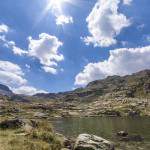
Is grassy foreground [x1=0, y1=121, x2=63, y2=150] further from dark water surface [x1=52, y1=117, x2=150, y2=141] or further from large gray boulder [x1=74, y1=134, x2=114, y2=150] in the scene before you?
dark water surface [x1=52, y1=117, x2=150, y2=141]

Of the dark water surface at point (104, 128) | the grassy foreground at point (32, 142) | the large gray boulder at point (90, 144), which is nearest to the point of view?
the grassy foreground at point (32, 142)

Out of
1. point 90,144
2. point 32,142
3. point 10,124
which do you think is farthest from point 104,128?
point 32,142

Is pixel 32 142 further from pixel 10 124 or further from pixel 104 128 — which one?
pixel 104 128

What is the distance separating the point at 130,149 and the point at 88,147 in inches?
792

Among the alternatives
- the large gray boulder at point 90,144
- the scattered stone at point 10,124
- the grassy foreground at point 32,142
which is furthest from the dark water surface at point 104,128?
the grassy foreground at point 32,142

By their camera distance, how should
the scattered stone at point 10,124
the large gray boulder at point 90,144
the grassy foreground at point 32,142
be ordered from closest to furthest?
the grassy foreground at point 32,142, the large gray boulder at point 90,144, the scattered stone at point 10,124

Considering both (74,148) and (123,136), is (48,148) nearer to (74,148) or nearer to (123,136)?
(74,148)

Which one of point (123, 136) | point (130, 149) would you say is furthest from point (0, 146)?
point (123, 136)

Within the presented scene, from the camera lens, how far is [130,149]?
4881cm

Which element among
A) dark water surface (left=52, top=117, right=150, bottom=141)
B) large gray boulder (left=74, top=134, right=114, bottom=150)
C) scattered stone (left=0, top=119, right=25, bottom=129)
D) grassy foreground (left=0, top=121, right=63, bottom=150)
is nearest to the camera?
grassy foreground (left=0, top=121, right=63, bottom=150)

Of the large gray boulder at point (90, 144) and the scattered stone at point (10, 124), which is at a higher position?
the scattered stone at point (10, 124)

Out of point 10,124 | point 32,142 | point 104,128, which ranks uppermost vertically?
point 104,128

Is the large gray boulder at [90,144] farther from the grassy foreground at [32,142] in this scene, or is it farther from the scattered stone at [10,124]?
the scattered stone at [10,124]

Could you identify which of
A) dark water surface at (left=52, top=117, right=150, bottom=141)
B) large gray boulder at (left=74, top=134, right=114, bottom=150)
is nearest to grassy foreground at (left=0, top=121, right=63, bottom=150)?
large gray boulder at (left=74, top=134, right=114, bottom=150)
